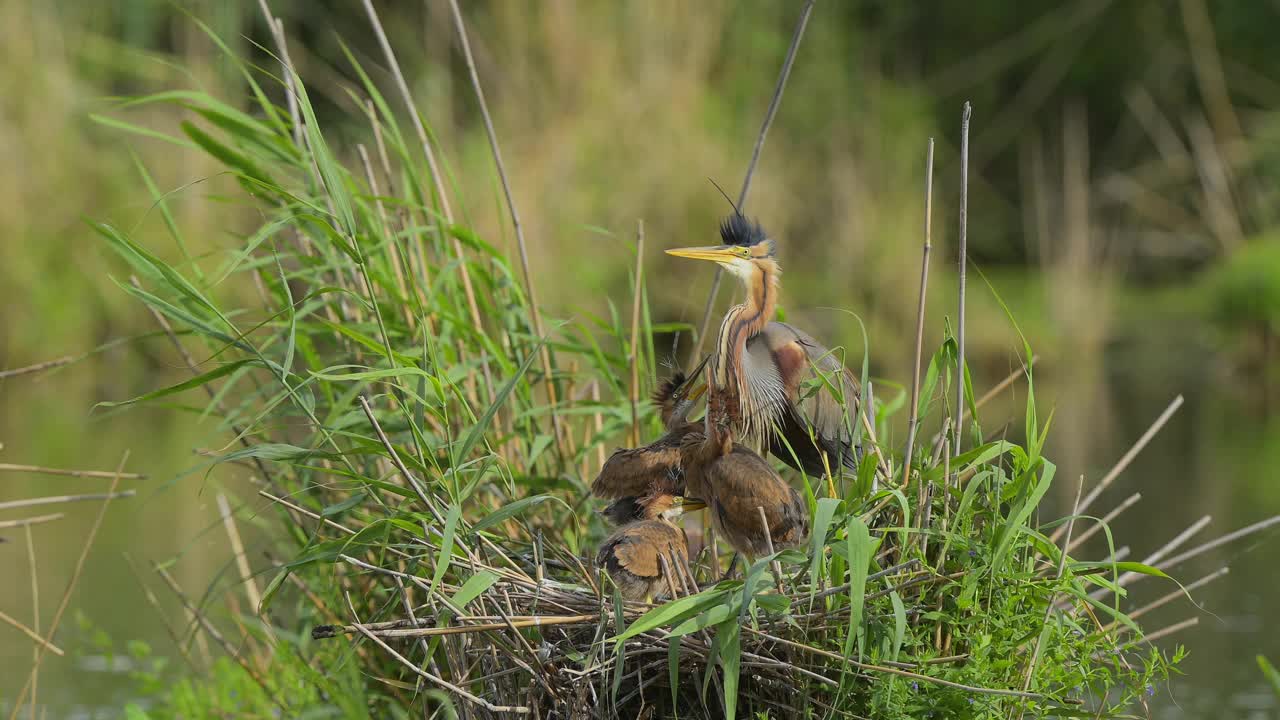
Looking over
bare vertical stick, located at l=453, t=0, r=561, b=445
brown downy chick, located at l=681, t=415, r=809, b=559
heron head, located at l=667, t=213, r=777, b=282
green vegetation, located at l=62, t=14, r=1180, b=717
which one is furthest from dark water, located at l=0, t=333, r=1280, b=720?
bare vertical stick, located at l=453, t=0, r=561, b=445

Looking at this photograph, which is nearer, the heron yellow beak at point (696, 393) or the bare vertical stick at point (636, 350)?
the heron yellow beak at point (696, 393)

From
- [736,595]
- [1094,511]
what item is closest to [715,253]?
[736,595]

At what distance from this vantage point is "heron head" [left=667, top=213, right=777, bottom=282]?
2838 millimetres

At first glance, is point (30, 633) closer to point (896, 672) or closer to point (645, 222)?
point (896, 672)

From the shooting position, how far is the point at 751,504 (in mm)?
2512

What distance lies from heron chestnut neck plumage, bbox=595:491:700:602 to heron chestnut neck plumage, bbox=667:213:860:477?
264 mm

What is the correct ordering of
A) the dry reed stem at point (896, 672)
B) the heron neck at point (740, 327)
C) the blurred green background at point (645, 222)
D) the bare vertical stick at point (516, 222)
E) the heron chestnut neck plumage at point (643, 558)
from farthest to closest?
the blurred green background at point (645, 222), the bare vertical stick at point (516, 222), the heron neck at point (740, 327), the heron chestnut neck plumage at point (643, 558), the dry reed stem at point (896, 672)

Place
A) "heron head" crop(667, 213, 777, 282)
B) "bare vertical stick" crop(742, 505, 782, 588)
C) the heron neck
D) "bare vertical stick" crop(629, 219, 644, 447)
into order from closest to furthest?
1. "bare vertical stick" crop(742, 505, 782, 588)
2. the heron neck
3. "heron head" crop(667, 213, 777, 282)
4. "bare vertical stick" crop(629, 219, 644, 447)

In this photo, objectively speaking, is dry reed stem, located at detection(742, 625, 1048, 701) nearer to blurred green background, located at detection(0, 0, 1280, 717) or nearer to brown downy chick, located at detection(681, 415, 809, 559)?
brown downy chick, located at detection(681, 415, 809, 559)

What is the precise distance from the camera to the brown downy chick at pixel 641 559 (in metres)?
2.48

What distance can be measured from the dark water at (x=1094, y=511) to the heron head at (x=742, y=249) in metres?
0.61

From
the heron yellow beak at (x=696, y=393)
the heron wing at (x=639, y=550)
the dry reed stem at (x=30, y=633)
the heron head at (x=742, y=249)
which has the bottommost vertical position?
the dry reed stem at (x=30, y=633)

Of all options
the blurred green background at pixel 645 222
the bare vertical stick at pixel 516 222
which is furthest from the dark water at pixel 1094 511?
the bare vertical stick at pixel 516 222

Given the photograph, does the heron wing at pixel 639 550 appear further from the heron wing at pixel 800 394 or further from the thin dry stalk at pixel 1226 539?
the thin dry stalk at pixel 1226 539
